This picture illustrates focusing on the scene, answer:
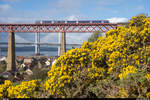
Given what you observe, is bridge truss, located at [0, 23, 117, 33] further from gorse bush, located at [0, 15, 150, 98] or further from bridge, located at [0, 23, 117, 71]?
gorse bush, located at [0, 15, 150, 98]

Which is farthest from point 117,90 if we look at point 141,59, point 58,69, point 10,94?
point 10,94

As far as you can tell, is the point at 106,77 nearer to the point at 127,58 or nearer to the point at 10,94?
the point at 127,58

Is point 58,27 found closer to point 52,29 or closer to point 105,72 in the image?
point 52,29

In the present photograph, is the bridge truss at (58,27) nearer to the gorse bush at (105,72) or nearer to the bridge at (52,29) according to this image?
the bridge at (52,29)

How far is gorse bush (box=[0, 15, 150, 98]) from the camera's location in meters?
5.16

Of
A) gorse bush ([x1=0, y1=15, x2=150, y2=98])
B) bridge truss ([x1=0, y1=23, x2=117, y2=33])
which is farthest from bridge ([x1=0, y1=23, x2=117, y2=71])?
gorse bush ([x1=0, y1=15, x2=150, y2=98])

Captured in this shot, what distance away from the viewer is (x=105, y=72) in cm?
671

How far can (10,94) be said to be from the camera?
587cm

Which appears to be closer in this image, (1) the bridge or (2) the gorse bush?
(2) the gorse bush

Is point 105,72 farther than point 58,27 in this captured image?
No

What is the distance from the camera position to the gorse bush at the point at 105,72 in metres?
5.16

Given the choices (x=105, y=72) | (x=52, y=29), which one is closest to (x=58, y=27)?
(x=52, y=29)

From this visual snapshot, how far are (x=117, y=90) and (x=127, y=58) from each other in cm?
143

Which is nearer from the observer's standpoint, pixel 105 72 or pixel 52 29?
pixel 105 72
